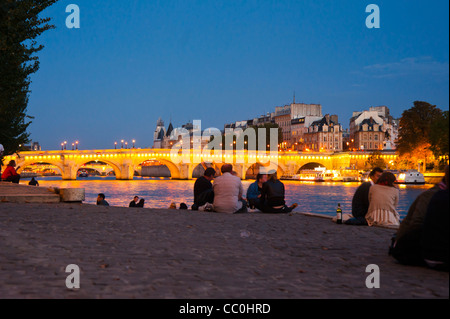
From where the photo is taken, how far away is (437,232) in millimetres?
5551

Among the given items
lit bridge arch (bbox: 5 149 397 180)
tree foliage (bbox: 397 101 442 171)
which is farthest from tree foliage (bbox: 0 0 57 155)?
lit bridge arch (bbox: 5 149 397 180)

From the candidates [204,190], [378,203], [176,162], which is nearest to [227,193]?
[204,190]

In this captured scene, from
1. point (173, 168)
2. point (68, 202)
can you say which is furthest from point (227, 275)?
point (173, 168)

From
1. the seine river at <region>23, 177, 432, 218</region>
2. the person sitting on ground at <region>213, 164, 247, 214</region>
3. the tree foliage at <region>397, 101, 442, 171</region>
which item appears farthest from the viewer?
the tree foliage at <region>397, 101, 442, 171</region>

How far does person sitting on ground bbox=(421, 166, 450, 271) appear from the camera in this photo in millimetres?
5453

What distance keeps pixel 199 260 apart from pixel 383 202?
15.9 ft

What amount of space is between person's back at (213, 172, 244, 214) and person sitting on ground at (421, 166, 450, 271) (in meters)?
7.47

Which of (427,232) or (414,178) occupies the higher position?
(427,232)

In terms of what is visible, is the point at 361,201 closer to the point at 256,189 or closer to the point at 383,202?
the point at 383,202

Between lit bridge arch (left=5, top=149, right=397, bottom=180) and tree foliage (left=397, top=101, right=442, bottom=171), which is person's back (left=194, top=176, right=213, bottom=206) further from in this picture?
lit bridge arch (left=5, top=149, right=397, bottom=180)

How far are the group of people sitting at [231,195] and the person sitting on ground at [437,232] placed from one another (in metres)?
7.29

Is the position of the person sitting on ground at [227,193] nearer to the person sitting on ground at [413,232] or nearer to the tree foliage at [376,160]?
the person sitting on ground at [413,232]
